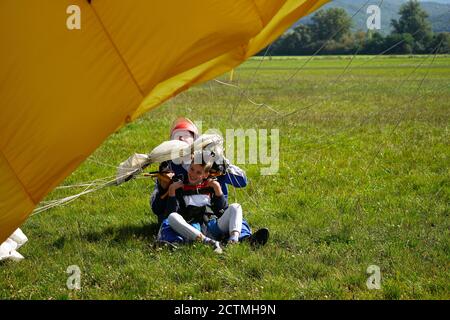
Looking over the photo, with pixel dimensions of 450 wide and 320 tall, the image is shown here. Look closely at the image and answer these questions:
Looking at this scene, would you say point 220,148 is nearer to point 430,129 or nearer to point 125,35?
point 125,35

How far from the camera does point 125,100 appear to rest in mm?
5125

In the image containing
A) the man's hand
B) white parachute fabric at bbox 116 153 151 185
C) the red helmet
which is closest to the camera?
the man's hand

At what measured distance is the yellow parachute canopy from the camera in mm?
5008

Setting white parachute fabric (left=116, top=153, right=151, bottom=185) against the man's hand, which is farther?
white parachute fabric (left=116, top=153, right=151, bottom=185)

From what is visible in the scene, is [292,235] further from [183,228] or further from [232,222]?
[183,228]

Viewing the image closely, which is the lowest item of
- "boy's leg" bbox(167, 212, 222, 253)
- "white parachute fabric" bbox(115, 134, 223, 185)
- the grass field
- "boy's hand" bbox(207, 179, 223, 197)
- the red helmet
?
the grass field

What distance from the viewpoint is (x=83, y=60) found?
16.5ft

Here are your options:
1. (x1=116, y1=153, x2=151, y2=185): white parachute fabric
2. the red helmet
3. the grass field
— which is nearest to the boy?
the grass field

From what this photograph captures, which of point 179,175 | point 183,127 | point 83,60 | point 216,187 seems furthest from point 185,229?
point 83,60

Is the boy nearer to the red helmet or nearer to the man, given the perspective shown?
the man

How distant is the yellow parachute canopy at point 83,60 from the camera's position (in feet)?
16.4

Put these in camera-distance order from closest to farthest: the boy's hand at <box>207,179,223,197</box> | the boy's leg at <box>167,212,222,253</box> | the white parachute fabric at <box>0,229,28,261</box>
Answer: the white parachute fabric at <box>0,229,28,261</box> < the boy's leg at <box>167,212,222,253</box> < the boy's hand at <box>207,179,223,197</box>

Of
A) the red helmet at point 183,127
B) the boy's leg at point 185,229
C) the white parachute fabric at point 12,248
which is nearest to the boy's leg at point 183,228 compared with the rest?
the boy's leg at point 185,229

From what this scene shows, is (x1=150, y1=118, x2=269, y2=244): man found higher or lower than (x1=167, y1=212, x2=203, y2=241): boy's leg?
higher
